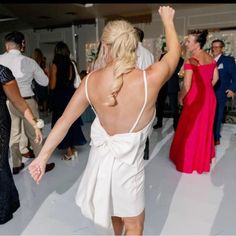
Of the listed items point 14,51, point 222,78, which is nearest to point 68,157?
point 14,51

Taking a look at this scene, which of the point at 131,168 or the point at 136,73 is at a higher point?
the point at 136,73

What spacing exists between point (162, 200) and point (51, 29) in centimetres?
963

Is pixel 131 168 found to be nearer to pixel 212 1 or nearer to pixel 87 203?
pixel 87 203

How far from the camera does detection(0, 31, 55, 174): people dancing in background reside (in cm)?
285

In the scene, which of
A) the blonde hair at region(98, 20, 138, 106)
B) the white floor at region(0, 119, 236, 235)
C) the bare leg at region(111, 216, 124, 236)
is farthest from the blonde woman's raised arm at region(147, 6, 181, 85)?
the white floor at region(0, 119, 236, 235)

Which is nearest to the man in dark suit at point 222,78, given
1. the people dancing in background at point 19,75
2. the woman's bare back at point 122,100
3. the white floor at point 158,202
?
the white floor at point 158,202

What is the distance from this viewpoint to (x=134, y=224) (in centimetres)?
147

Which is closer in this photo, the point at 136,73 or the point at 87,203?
the point at 136,73

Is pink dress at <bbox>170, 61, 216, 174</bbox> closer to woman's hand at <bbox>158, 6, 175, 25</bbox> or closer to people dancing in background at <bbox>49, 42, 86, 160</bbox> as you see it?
people dancing in background at <bbox>49, 42, 86, 160</bbox>

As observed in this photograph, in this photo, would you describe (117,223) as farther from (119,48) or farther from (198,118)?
(198,118)

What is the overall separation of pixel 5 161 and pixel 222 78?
3.19 meters

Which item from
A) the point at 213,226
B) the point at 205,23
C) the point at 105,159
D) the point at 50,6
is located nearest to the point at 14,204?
the point at 105,159

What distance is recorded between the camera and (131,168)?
4.47 ft

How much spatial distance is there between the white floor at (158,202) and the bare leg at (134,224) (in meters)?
0.58
